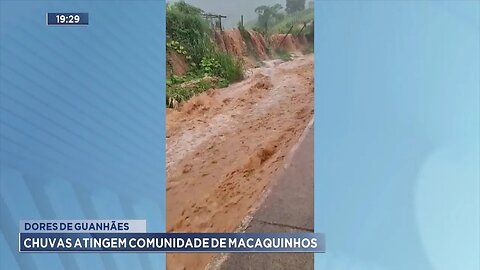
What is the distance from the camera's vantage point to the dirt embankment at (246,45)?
1803 millimetres

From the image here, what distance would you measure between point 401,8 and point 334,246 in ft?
2.51

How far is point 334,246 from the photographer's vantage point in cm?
177

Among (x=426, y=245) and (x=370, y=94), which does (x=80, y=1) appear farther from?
(x=426, y=245)

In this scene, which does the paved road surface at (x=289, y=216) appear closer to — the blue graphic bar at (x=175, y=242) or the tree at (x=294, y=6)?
the blue graphic bar at (x=175, y=242)

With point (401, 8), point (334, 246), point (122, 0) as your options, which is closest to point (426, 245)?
point (334, 246)

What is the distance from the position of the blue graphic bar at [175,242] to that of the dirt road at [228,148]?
28 mm

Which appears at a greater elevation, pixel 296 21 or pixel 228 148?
pixel 296 21

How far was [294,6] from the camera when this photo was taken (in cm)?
179

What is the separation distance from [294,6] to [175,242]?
830mm
